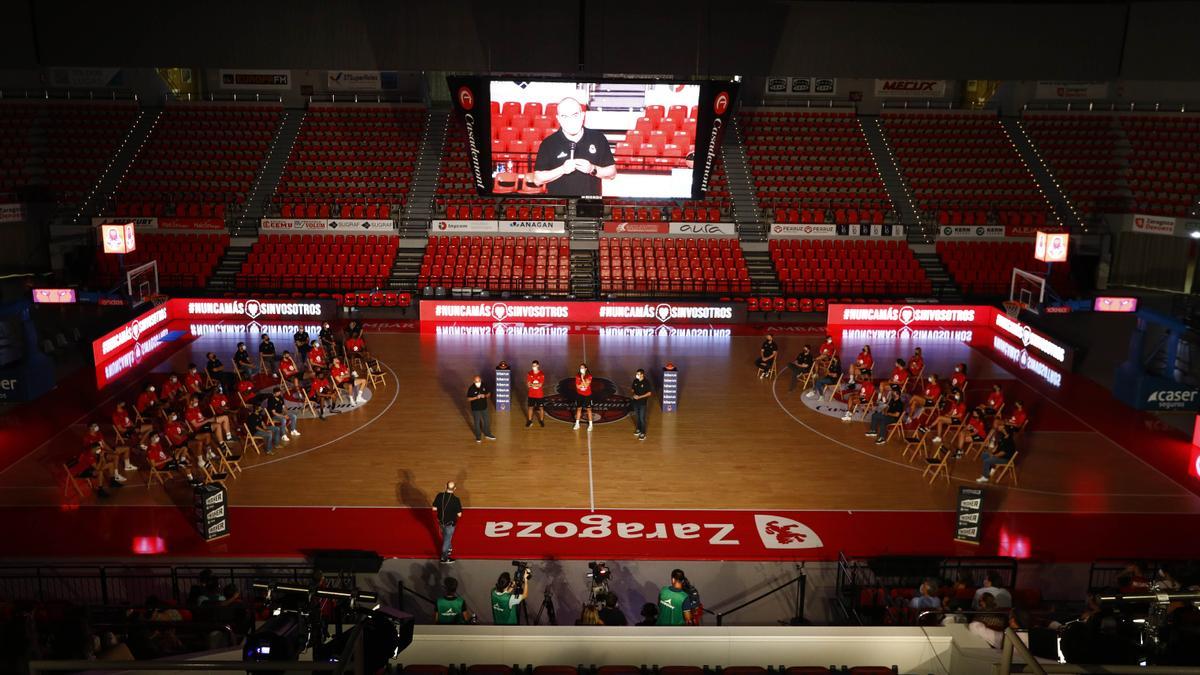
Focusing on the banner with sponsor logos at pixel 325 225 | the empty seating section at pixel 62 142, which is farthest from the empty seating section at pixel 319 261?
the empty seating section at pixel 62 142

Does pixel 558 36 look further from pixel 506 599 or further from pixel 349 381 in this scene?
pixel 506 599

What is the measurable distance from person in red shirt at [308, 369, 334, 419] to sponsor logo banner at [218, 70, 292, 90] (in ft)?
72.7

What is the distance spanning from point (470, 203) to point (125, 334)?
13.2 m

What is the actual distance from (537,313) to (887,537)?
15.8m

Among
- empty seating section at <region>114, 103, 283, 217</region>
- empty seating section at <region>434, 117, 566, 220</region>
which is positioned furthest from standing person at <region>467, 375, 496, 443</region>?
empty seating section at <region>114, 103, 283, 217</region>

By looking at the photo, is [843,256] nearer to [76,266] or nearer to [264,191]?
[264,191]

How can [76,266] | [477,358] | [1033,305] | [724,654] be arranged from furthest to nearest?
[76,266]
[1033,305]
[477,358]
[724,654]

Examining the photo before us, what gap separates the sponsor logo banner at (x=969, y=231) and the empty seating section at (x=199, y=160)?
25.2 metres

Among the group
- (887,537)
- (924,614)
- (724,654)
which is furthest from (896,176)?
(724,654)

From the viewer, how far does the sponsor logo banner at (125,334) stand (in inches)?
934

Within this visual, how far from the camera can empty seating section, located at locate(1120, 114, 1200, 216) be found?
111 feet

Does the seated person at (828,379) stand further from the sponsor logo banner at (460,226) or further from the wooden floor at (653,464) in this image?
the sponsor logo banner at (460,226)

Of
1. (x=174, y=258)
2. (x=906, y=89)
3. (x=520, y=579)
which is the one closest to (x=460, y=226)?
(x=174, y=258)

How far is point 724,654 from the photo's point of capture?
10.5 metres
